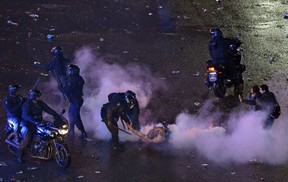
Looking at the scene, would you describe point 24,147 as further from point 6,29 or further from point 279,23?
point 279,23

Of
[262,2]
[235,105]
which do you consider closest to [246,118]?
[235,105]

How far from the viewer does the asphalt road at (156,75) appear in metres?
11.0

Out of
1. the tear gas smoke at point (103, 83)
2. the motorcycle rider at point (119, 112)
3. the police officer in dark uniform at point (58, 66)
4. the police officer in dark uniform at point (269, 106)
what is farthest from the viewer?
the police officer in dark uniform at point (58, 66)

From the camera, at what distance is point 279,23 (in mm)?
20156

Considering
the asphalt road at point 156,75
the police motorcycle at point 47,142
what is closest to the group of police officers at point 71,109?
the police motorcycle at point 47,142

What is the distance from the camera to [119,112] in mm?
11594

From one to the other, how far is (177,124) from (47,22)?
8563 millimetres

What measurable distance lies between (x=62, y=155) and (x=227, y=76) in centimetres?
507

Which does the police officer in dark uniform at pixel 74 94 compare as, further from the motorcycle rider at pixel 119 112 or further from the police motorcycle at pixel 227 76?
the police motorcycle at pixel 227 76

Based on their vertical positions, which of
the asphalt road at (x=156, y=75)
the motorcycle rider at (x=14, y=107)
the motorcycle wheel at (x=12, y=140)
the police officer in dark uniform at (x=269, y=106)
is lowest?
the asphalt road at (x=156, y=75)

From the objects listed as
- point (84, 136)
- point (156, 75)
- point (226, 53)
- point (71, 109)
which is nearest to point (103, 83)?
point (156, 75)

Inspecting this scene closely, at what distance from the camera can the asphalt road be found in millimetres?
10992

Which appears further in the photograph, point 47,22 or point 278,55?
point 47,22

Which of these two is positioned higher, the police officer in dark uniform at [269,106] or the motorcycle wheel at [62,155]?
the police officer in dark uniform at [269,106]
